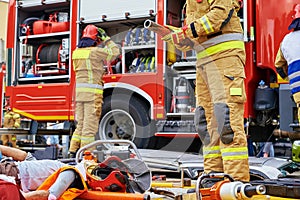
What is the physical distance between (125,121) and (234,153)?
3.69 metres

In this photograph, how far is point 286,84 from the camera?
18.3ft

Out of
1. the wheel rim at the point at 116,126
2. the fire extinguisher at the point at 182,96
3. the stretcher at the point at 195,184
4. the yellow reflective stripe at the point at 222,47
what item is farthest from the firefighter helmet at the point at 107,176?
the wheel rim at the point at 116,126

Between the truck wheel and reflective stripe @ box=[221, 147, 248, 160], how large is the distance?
3.26 m

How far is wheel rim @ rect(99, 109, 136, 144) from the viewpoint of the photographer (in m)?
7.09

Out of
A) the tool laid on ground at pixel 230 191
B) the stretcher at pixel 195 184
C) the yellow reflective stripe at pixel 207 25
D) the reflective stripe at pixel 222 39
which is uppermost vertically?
the yellow reflective stripe at pixel 207 25

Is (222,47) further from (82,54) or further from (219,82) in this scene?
(82,54)

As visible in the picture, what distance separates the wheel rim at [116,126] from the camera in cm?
709

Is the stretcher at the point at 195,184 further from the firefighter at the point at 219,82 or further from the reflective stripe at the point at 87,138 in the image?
the reflective stripe at the point at 87,138

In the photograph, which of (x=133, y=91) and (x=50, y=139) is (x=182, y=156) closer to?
(x=133, y=91)

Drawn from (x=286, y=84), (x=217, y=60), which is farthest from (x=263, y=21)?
(x=217, y=60)

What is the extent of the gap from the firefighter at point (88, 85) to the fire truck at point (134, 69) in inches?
18.4

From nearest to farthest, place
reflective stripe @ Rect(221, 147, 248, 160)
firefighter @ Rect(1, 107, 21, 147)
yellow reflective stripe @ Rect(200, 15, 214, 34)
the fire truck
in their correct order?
reflective stripe @ Rect(221, 147, 248, 160), yellow reflective stripe @ Rect(200, 15, 214, 34), the fire truck, firefighter @ Rect(1, 107, 21, 147)

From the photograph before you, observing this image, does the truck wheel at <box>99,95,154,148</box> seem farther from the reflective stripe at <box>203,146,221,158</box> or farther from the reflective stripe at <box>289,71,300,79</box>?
the reflective stripe at <box>203,146,221,158</box>

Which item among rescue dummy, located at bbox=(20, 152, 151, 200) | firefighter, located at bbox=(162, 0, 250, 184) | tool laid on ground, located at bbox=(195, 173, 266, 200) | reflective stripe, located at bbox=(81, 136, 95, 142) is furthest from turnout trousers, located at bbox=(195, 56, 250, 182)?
reflective stripe, located at bbox=(81, 136, 95, 142)
